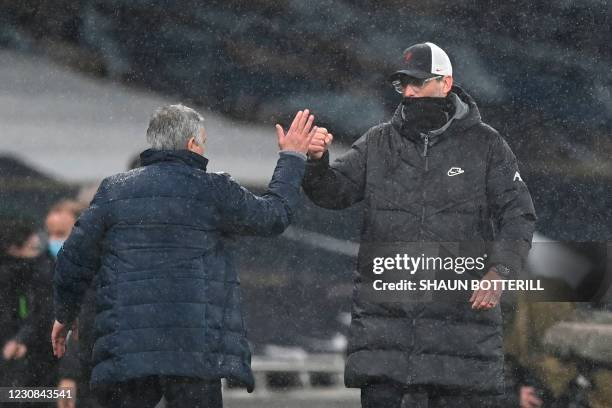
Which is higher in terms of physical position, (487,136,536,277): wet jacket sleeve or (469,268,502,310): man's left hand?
(487,136,536,277): wet jacket sleeve

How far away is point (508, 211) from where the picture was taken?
4230 mm

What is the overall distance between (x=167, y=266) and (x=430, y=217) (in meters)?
0.89

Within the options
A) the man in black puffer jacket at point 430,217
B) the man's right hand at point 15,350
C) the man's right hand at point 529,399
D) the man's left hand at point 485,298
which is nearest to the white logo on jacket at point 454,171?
the man in black puffer jacket at point 430,217

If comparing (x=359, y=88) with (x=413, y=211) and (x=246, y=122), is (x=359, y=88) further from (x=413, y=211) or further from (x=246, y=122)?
(x=413, y=211)

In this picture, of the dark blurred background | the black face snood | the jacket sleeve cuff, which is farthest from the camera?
the dark blurred background

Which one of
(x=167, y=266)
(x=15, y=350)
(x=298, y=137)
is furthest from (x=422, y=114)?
(x=15, y=350)

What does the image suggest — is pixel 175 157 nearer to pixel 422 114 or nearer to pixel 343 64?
pixel 422 114

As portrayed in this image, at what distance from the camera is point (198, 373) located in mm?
3766

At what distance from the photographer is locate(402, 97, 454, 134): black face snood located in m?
4.27

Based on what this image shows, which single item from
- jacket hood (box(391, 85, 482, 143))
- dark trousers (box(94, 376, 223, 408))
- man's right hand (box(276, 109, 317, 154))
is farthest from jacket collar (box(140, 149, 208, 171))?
jacket hood (box(391, 85, 482, 143))

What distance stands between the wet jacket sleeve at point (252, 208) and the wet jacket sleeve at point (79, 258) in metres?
0.35

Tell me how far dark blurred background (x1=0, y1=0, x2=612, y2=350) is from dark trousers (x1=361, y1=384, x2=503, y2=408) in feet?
3.63

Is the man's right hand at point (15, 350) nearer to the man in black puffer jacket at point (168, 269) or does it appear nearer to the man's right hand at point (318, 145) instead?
the man in black puffer jacket at point (168, 269)

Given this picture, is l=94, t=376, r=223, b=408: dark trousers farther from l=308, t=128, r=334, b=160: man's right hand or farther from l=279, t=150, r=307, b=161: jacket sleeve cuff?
l=308, t=128, r=334, b=160: man's right hand
